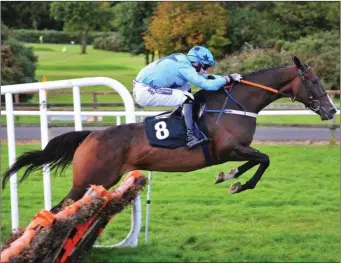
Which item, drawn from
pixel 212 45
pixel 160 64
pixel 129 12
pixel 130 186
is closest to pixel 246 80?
pixel 160 64

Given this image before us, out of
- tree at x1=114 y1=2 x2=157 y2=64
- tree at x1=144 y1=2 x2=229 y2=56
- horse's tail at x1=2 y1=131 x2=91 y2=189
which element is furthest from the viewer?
tree at x1=114 y1=2 x2=157 y2=64

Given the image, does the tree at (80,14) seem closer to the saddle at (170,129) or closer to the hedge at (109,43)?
the hedge at (109,43)

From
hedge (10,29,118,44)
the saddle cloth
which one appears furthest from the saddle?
hedge (10,29,118,44)

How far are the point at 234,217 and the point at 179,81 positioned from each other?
228cm

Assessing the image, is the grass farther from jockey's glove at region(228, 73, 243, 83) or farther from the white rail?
jockey's glove at region(228, 73, 243, 83)

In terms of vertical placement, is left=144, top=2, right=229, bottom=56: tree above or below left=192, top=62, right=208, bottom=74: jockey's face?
below

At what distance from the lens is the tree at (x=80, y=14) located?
36.7 meters

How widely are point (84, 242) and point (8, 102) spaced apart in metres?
1.79

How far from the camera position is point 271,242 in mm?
5906

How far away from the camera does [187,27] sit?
76.5 ft

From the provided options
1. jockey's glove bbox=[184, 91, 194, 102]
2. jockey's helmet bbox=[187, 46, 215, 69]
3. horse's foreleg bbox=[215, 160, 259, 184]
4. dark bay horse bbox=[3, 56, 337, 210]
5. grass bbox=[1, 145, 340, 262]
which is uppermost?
jockey's helmet bbox=[187, 46, 215, 69]

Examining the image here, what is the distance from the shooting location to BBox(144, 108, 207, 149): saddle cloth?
5.23 meters

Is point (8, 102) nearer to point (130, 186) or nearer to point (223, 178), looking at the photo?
point (130, 186)

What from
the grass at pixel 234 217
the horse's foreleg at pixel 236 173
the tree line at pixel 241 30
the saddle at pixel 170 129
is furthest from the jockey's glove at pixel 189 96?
the tree line at pixel 241 30
